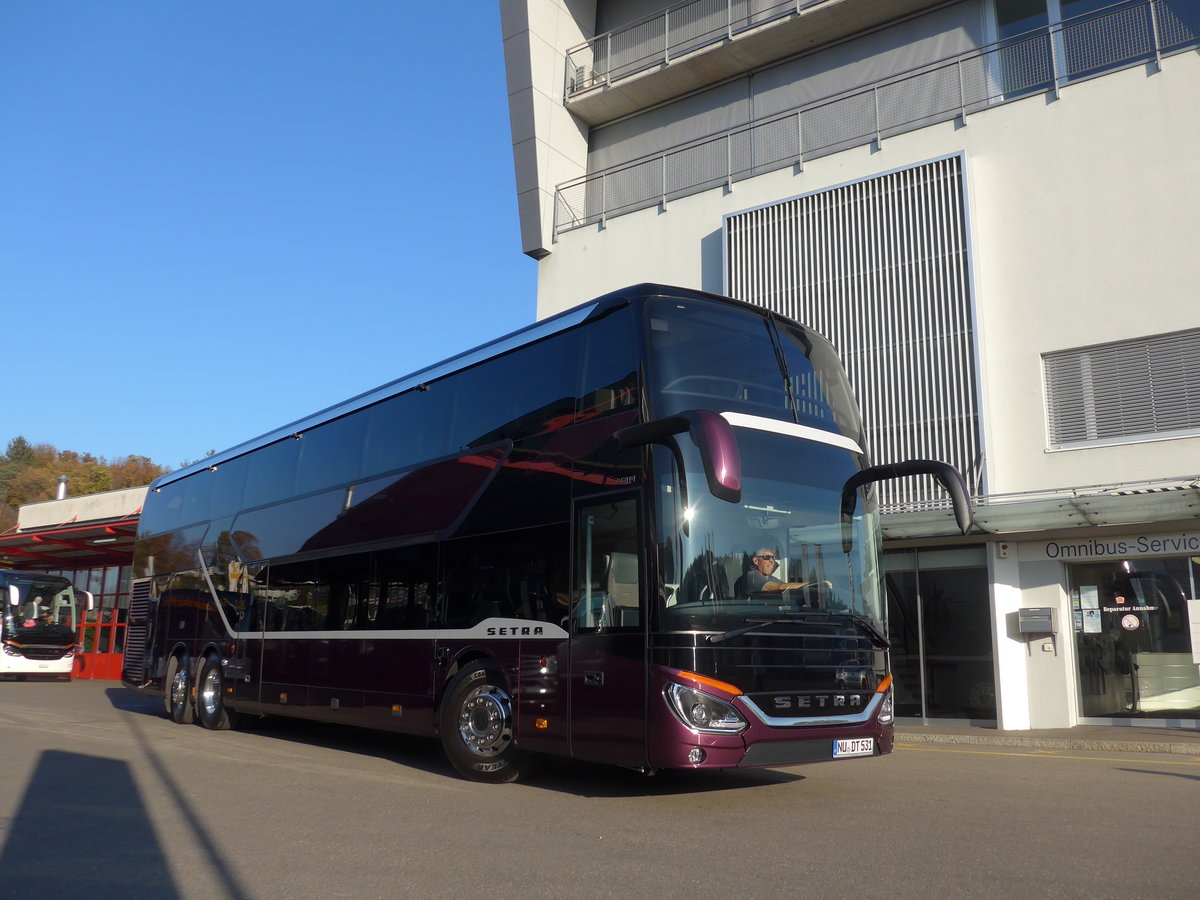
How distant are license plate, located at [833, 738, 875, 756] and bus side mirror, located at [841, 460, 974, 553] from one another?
4.88ft

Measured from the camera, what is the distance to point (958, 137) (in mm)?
18703

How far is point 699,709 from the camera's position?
284 inches

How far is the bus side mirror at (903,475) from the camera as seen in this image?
825 cm

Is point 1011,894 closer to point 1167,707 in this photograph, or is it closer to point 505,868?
point 505,868

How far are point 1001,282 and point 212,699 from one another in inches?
569

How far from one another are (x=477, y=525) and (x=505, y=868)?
4396mm

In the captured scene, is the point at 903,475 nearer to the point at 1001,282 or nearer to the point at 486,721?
the point at 486,721

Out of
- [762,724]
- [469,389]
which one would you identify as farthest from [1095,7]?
[762,724]

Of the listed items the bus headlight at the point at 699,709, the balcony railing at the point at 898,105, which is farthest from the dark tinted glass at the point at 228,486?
the balcony railing at the point at 898,105

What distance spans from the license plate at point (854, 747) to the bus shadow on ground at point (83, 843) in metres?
4.70

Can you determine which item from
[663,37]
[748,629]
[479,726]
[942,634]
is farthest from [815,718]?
[663,37]

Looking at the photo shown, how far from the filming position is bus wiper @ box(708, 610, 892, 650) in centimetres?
734

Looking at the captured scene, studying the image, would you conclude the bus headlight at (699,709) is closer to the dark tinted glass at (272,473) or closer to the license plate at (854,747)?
the license plate at (854,747)

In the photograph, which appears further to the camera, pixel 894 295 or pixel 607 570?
pixel 894 295
